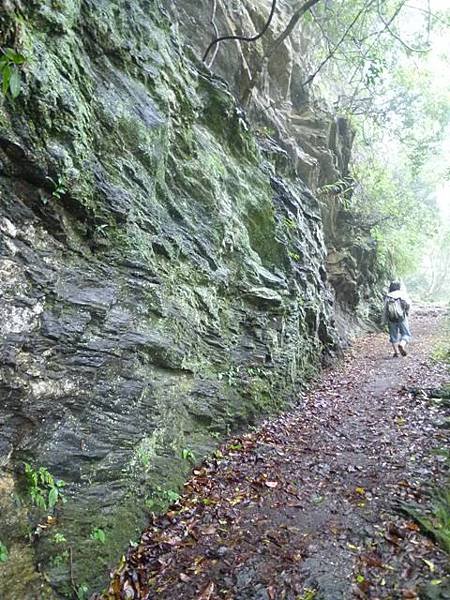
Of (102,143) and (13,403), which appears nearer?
(13,403)

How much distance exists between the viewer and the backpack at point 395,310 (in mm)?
11227

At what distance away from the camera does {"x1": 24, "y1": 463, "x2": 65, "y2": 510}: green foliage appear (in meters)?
3.32

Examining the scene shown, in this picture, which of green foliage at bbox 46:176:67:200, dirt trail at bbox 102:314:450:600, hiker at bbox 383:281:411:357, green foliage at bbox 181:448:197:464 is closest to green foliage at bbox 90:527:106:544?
dirt trail at bbox 102:314:450:600

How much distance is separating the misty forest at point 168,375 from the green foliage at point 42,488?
0.01m

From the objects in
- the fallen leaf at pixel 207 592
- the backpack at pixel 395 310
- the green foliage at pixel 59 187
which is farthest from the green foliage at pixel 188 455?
the backpack at pixel 395 310

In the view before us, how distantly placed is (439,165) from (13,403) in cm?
3521

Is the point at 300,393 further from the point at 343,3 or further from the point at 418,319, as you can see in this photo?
the point at 418,319

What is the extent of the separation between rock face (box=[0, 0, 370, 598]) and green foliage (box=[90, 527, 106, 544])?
3 centimetres

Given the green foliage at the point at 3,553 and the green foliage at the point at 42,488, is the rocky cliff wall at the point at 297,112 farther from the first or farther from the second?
the green foliage at the point at 3,553

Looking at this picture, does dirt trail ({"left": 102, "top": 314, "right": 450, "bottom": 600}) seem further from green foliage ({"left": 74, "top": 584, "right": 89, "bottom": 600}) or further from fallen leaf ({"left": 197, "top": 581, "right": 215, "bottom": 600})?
green foliage ({"left": 74, "top": 584, "right": 89, "bottom": 600})

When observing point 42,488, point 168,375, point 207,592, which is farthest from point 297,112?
point 207,592

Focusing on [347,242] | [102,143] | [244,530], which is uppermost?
[347,242]

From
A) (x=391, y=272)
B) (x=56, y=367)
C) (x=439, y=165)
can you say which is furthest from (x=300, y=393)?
(x=439, y=165)

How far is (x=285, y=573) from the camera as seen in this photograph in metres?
3.46
